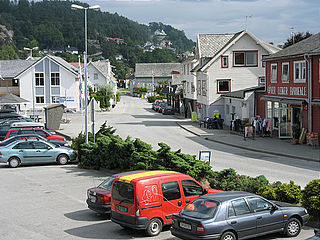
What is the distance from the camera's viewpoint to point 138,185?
1102 cm

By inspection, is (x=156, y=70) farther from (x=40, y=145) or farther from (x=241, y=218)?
(x=241, y=218)

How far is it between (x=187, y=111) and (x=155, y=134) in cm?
2301

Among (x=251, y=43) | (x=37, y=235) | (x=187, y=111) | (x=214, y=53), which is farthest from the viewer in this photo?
(x=187, y=111)

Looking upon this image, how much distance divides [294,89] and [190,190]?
22.1 meters

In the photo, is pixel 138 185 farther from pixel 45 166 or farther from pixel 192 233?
pixel 45 166

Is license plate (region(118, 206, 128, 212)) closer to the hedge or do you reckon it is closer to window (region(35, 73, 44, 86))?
the hedge

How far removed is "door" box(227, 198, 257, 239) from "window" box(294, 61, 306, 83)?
2225 cm

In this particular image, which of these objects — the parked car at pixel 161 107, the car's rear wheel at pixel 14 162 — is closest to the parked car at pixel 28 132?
the car's rear wheel at pixel 14 162

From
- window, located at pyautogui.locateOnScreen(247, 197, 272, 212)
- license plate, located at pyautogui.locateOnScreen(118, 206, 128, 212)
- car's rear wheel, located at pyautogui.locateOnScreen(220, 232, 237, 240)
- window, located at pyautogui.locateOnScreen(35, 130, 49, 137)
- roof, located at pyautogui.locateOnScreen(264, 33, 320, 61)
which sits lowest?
car's rear wheel, located at pyautogui.locateOnScreen(220, 232, 237, 240)

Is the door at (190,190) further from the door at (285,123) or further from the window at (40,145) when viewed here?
the door at (285,123)

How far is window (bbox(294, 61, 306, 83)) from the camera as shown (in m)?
30.6

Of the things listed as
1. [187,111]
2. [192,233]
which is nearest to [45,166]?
[192,233]

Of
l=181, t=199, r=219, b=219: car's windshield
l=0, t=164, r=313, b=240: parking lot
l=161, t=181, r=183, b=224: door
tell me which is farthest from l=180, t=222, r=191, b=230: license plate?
l=161, t=181, r=183, b=224: door

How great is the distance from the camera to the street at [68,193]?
11977mm
